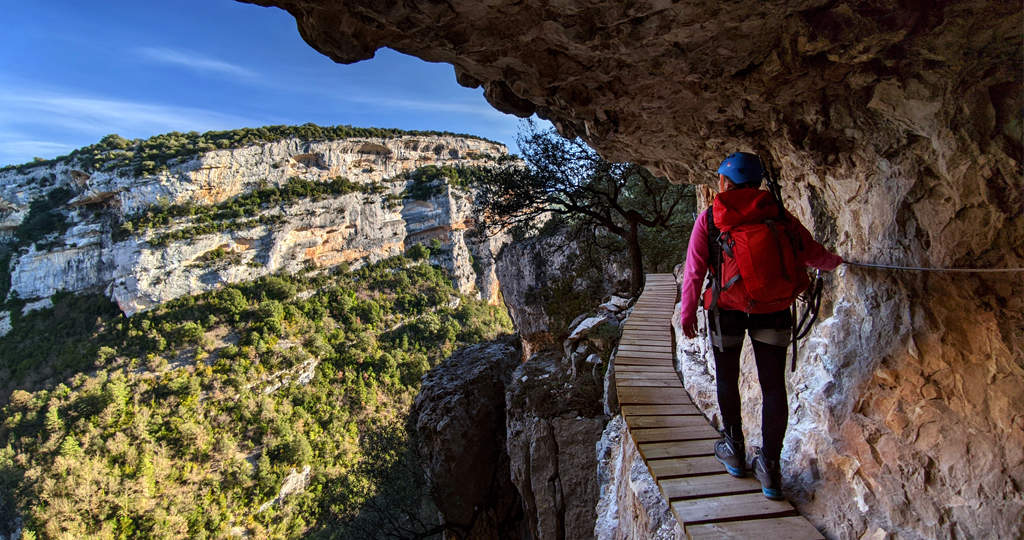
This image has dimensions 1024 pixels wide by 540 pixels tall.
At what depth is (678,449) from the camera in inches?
94.7

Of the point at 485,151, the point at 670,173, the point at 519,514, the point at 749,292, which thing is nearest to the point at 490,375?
the point at 519,514

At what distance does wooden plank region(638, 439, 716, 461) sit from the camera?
234cm

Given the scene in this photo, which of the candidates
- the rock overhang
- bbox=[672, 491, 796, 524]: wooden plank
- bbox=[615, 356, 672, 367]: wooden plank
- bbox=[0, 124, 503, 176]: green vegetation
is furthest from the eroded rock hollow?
bbox=[0, 124, 503, 176]: green vegetation

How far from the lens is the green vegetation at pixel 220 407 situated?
19516mm

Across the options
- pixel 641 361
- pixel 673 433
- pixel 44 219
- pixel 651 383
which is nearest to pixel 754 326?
pixel 673 433

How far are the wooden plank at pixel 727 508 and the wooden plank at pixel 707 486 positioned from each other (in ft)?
0.12

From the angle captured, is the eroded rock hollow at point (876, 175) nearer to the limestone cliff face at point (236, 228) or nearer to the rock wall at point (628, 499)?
the rock wall at point (628, 499)

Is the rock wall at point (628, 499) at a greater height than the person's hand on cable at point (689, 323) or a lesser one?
lesser

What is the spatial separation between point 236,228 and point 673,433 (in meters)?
46.2

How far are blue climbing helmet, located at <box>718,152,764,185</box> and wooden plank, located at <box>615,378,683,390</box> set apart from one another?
219 centimetres

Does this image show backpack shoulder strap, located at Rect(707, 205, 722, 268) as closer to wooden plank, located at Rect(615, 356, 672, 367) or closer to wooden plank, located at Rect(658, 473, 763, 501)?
wooden plank, located at Rect(658, 473, 763, 501)

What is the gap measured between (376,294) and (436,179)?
1718cm

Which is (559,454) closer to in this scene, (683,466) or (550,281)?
(683,466)

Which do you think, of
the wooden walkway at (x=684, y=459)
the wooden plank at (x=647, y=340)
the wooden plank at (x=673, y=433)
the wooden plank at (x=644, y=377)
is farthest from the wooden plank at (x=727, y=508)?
the wooden plank at (x=647, y=340)
